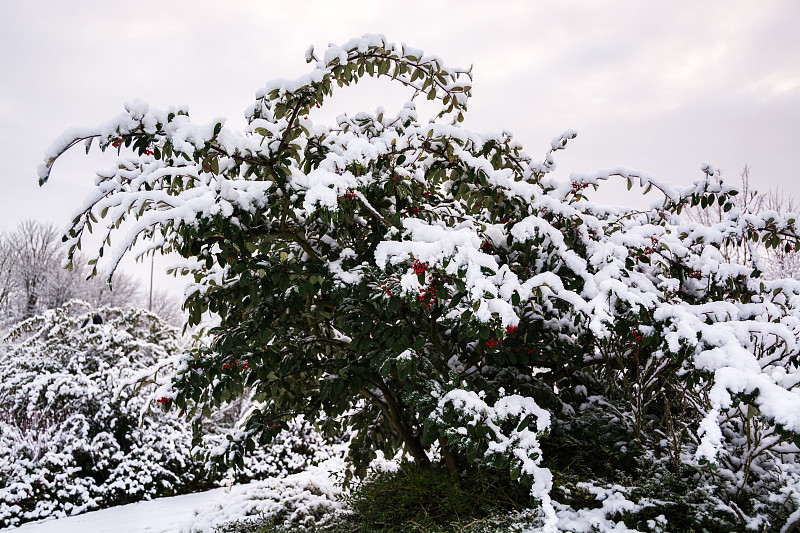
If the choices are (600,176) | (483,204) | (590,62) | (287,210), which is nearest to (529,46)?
(590,62)

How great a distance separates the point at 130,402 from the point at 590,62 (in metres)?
7.21

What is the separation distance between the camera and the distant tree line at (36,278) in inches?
652

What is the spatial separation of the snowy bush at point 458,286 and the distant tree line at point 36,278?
1531cm

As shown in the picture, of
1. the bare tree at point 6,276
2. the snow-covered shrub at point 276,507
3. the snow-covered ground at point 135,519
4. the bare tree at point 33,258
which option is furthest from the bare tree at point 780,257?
the bare tree at point 6,276

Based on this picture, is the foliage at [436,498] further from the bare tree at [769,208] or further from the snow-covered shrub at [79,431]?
the bare tree at [769,208]

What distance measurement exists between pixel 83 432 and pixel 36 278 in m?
12.2

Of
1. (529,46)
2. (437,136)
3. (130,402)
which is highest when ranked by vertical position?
(529,46)

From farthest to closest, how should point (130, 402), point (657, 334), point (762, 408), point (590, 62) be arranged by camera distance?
point (130, 402), point (590, 62), point (657, 334), point (762, 408)

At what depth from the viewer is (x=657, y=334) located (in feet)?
8.30

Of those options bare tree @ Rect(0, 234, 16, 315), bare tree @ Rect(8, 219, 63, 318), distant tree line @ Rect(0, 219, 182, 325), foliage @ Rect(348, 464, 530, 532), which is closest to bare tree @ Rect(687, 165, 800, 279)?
foliage @ Rect(348, 464, 530, 532)

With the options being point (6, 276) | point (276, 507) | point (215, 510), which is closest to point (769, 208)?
point (276, 507)

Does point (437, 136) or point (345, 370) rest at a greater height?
point (437, 136)

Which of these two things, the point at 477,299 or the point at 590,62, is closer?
the point at 477,299

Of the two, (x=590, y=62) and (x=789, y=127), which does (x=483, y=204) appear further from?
(x=789, y=127)
